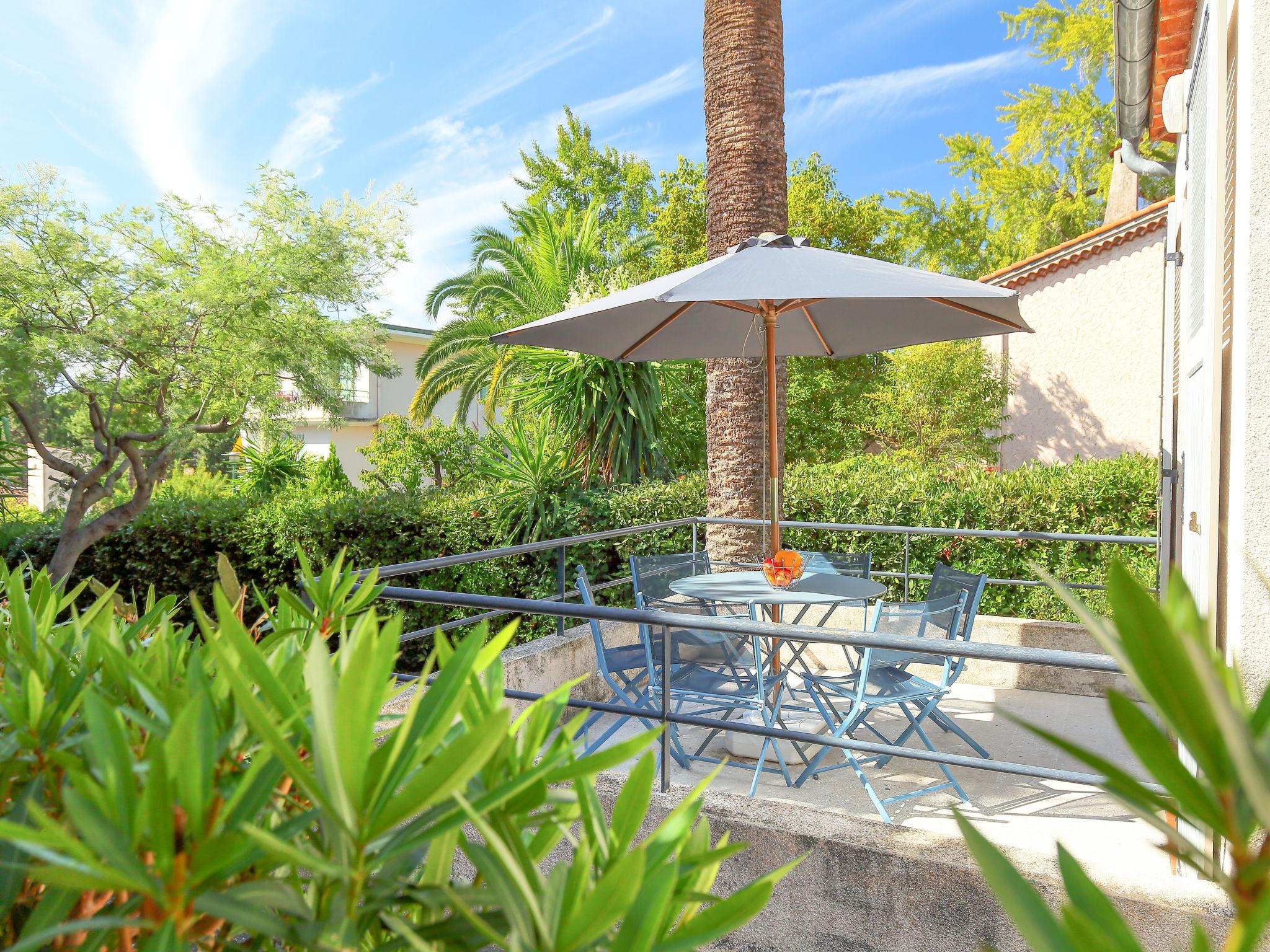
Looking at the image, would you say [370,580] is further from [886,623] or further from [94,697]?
[886,623]

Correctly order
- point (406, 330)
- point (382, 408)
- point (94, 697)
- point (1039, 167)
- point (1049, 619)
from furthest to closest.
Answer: point (382, 408) < point (406, 330) < point (1039, 167) < point (1049, 619) < point (94, 697)

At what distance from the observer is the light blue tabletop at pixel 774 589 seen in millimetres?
4184

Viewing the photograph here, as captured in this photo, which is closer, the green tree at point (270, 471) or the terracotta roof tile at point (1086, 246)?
the terracotta roof tile at point (1086, 246)

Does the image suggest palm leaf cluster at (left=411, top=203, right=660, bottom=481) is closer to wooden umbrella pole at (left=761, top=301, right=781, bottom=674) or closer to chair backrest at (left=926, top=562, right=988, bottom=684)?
wooden umbrella pole at (left=761, top=301, right=781, bottom=674)

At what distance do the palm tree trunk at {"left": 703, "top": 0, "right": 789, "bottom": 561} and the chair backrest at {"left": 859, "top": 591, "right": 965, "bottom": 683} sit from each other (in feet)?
8.41

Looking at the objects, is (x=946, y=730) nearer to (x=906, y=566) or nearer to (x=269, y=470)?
(x=906, y=566)

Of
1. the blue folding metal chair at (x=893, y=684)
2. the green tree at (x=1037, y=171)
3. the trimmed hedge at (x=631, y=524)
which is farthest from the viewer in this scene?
the green tree at (x=1037, y=171)

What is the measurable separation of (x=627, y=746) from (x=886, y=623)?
10.8 ft

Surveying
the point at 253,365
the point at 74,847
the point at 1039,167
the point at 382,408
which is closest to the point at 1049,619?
the point at 74,847

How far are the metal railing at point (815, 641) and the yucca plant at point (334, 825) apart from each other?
121 centimetres

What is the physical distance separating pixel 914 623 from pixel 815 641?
129 centimetres

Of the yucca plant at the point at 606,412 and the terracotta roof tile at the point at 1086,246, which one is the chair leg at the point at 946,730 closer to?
the yucca plant at the point at 606,412

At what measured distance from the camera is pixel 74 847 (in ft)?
2.13

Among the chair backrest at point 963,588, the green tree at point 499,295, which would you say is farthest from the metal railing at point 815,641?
the green tree at point 499,295
